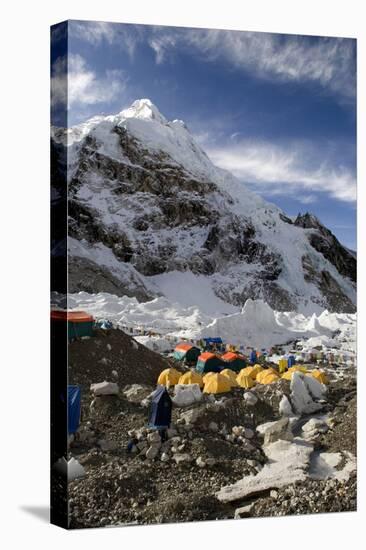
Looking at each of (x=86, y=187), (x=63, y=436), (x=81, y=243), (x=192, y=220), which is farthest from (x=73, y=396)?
(x=192, y=220)

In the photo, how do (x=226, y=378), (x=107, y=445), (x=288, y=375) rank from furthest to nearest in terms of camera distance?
(x=288, y=375), (x=226, y=378), (x=107, y=445)

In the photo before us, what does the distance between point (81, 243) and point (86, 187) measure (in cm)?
90

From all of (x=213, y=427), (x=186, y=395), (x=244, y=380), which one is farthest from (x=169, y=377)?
(x=244, y=380)

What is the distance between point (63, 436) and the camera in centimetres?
1078

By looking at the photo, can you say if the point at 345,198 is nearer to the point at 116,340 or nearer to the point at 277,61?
the point at 277,61

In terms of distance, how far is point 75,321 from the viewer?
11.1 meters

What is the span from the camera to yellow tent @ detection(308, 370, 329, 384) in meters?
13.2

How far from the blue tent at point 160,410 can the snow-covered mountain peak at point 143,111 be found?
4.17 meters

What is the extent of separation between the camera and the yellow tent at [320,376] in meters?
13.2

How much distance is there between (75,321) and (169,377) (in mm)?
1769

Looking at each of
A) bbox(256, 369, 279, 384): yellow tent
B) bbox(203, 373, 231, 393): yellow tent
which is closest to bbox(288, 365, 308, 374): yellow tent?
bbox(256, 369, 279, 384): yellow tent

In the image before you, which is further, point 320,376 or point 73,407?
point 320,376

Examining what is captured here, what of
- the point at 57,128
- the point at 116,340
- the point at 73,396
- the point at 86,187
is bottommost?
the point at 73,396

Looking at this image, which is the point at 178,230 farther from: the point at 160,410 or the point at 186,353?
the point at 160,410
